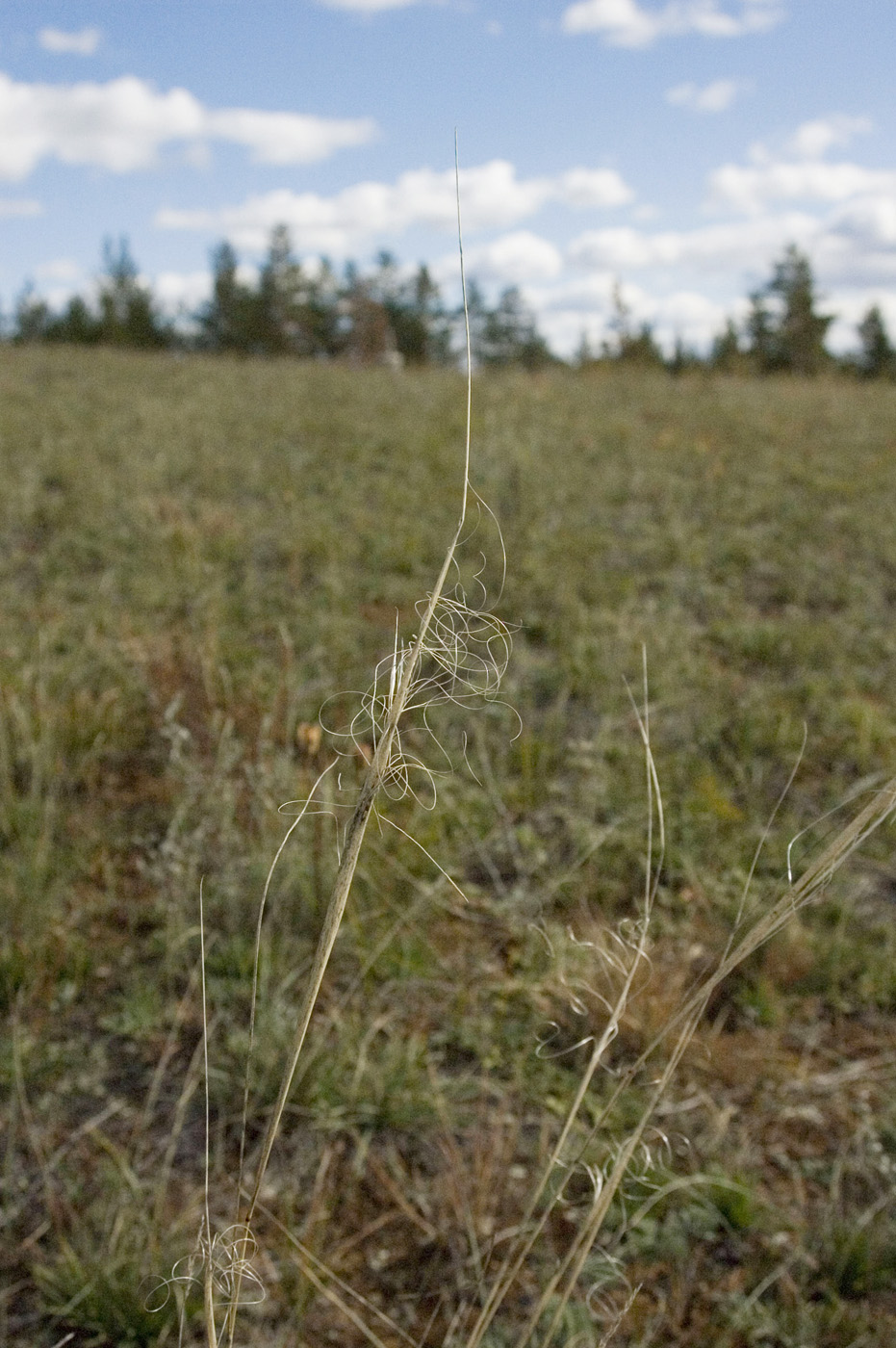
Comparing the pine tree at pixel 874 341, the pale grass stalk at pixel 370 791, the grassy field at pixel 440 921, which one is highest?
the pine tree at pixel 874 341

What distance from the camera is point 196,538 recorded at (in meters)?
4.73

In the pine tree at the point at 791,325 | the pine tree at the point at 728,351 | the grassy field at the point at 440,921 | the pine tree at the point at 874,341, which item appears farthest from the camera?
the pine tree at the point at 874,341

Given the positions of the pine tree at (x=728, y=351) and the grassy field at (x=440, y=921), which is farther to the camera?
the pine tree at (x=728, y=351)

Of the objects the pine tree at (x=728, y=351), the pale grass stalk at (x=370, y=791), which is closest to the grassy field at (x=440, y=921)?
the pale grass stalk at (x=370, y=791)

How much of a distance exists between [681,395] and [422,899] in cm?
709

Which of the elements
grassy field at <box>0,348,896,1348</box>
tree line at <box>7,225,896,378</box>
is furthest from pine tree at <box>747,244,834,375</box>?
grassy field at <box>0,348,896,1348</box>

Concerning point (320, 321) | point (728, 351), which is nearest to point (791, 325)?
point (728, 351)

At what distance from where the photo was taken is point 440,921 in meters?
2.75

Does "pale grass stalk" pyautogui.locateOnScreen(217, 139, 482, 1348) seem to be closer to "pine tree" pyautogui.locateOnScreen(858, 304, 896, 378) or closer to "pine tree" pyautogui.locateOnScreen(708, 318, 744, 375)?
"pine tree" pyautogui.locateOnScreen(708, 318, 744, 375)

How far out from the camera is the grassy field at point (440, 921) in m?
1.93

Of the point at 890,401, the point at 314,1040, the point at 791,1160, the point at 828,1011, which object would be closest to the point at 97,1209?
the point at 314,1040

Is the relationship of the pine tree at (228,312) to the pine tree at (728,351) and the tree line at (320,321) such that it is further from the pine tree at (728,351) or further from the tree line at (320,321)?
the pine tree at (728,351)

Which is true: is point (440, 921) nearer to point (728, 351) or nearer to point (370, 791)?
point (370, 791)

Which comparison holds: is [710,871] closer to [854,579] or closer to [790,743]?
[790,743]
